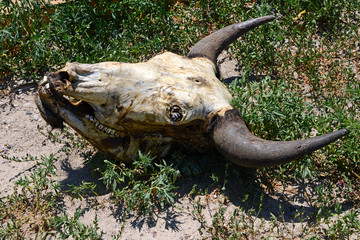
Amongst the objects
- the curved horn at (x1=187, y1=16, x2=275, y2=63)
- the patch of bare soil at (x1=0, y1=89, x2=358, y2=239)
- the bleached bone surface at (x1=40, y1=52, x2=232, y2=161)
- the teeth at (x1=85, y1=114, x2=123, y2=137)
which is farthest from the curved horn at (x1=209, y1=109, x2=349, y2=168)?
the curved horn at (x1=187, y1=16, x2=275, y2=63)

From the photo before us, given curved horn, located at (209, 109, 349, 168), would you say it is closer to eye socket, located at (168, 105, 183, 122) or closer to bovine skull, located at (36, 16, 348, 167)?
bovine skull, located at (36, 16, 348, 167)

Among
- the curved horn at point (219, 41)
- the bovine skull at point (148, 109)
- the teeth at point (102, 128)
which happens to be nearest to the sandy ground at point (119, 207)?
the bovine skull at point (148, 109)

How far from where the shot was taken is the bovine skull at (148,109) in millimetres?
3953

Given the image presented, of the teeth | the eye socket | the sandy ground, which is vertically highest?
the eye socket

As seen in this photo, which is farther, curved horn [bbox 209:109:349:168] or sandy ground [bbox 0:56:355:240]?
sandy ground [bbox 0:56:355:240]

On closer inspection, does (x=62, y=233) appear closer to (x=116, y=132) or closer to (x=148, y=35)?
(x=116, y=132)

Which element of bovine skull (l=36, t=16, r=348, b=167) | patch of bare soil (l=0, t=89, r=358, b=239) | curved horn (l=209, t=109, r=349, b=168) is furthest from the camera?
patch of bare soil (l=0, t=89, r=358, b=239)

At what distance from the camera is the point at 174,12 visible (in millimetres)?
6547

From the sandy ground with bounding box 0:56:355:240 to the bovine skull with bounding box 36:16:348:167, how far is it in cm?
53

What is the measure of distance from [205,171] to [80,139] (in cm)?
150

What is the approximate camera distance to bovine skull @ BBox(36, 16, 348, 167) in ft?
13.0

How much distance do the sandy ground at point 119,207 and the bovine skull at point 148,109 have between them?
0.53 m

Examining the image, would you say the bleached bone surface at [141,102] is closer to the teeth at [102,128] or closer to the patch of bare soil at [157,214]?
the teeth at [102,128]

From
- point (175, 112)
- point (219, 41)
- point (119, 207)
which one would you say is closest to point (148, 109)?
point (175, 112)
